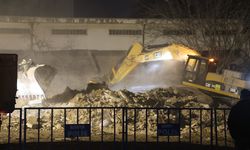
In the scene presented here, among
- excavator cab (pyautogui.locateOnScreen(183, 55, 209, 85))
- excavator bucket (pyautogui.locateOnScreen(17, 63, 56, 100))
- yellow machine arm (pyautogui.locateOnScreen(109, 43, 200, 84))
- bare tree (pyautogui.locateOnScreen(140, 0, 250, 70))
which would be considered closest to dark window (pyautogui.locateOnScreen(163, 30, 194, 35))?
bare tree (pyautogui.locateOnScreen(140, 0, 250, 70))

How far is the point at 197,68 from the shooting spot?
1805 centimetres

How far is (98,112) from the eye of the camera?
619 inches

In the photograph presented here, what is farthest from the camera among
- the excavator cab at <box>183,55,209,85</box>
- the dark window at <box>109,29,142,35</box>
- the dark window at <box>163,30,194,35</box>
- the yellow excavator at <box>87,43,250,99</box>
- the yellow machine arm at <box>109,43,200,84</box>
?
the dark window at <box>109,29,142,35</box>

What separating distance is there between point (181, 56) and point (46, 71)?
5.91 m

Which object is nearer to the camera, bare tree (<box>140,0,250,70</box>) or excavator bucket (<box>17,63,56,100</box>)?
excavator bucket (<box>17,63,56,100</box>)

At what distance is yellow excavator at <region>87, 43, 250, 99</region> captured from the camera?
1763 centimetres

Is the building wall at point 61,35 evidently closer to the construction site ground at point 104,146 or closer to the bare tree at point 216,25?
the bare tree at point 216,25

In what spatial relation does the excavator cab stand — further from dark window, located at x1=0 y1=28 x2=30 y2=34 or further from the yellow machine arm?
dark window, located at x1=0 y1=28 x2=30 y2=34

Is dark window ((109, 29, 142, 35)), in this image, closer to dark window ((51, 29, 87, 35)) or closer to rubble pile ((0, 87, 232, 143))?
dark window ((51, 29, 87, 35))

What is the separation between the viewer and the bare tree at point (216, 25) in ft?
73.8

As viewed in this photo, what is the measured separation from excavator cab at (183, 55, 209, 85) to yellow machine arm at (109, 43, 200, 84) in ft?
1.46

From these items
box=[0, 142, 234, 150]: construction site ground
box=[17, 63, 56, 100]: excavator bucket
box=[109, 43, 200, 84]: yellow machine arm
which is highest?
box=[109, 43, 200, 84]: yellow machine arm

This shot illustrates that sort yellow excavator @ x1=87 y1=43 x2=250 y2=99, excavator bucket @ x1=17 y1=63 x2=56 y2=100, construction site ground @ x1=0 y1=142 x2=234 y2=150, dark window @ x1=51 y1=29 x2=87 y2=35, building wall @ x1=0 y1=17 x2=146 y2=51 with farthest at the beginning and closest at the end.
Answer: dark window @ x1=51 y1=29 x2=87 y2=35 < building wall @ x1=0 y1=17 x2=146 y2=51 < excavator bucket @ x1=17 y1=63 x2=56 y2=100 < yellow excavator @ x1=87 y1=43 x2=250 y2=99 < construction site ground @ x1=0 y1=142 x2=234 y2=150

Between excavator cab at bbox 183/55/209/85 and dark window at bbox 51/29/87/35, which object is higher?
dark window at bbox 51/29/87/35
